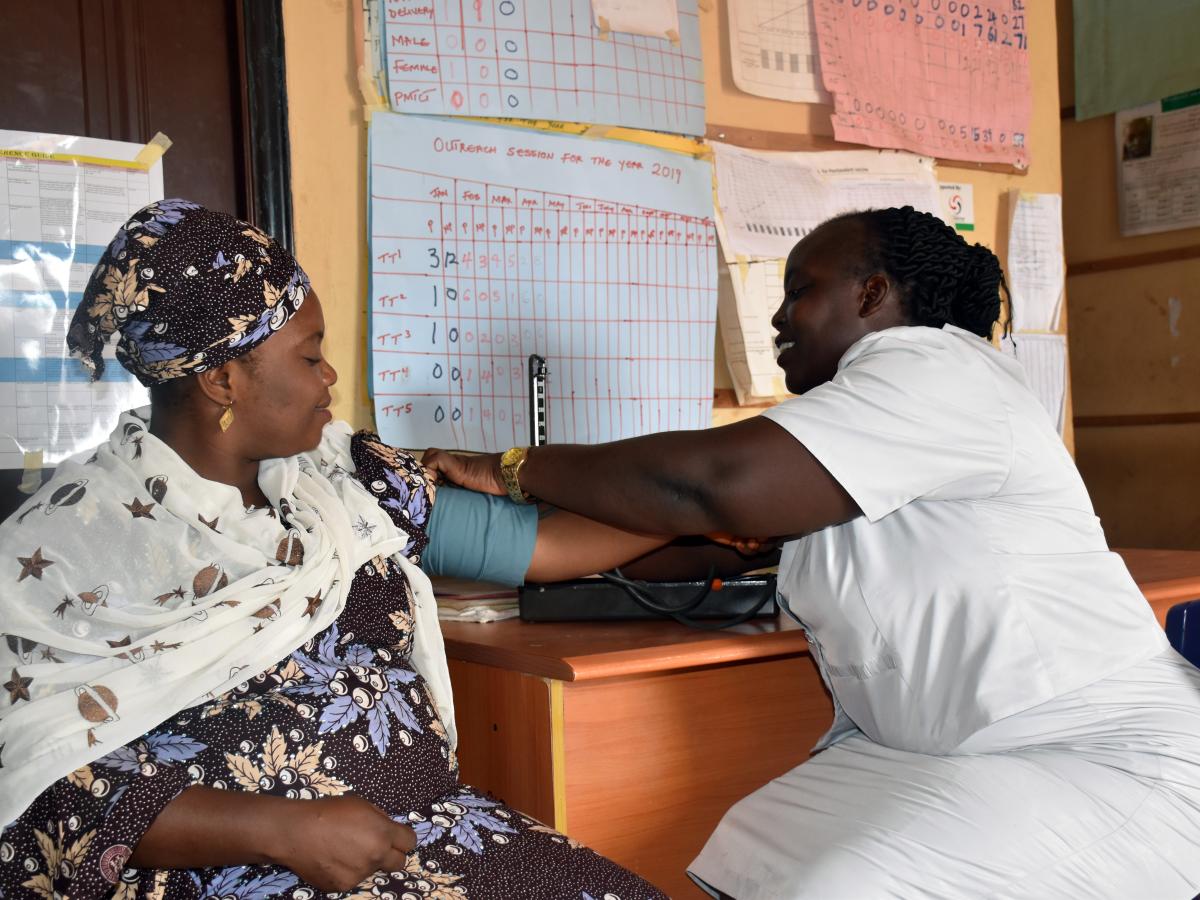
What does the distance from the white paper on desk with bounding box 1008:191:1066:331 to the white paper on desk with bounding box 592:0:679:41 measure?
1186mm

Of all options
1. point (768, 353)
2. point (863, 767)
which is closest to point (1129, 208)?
point (768, 353)

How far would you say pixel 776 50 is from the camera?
274cm

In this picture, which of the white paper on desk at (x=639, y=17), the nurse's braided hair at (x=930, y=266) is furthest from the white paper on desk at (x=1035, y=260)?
the nurse's braided hair at (x=930, y=266)

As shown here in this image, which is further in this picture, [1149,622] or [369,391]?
[369,391]

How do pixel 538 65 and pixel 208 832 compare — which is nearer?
pixel 208 832

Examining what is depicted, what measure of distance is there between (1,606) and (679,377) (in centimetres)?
160

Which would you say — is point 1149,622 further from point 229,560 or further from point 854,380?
point 229,560

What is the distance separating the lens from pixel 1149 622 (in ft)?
5.32

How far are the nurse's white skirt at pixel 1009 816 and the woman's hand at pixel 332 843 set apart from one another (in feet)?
1.64

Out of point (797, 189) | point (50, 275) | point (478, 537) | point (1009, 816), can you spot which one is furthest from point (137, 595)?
point (797, 189)

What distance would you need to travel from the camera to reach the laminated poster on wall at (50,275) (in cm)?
190

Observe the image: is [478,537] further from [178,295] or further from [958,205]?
[958,205]

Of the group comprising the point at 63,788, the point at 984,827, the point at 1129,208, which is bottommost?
the point at 984,827

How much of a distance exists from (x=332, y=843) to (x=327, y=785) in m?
0.12
